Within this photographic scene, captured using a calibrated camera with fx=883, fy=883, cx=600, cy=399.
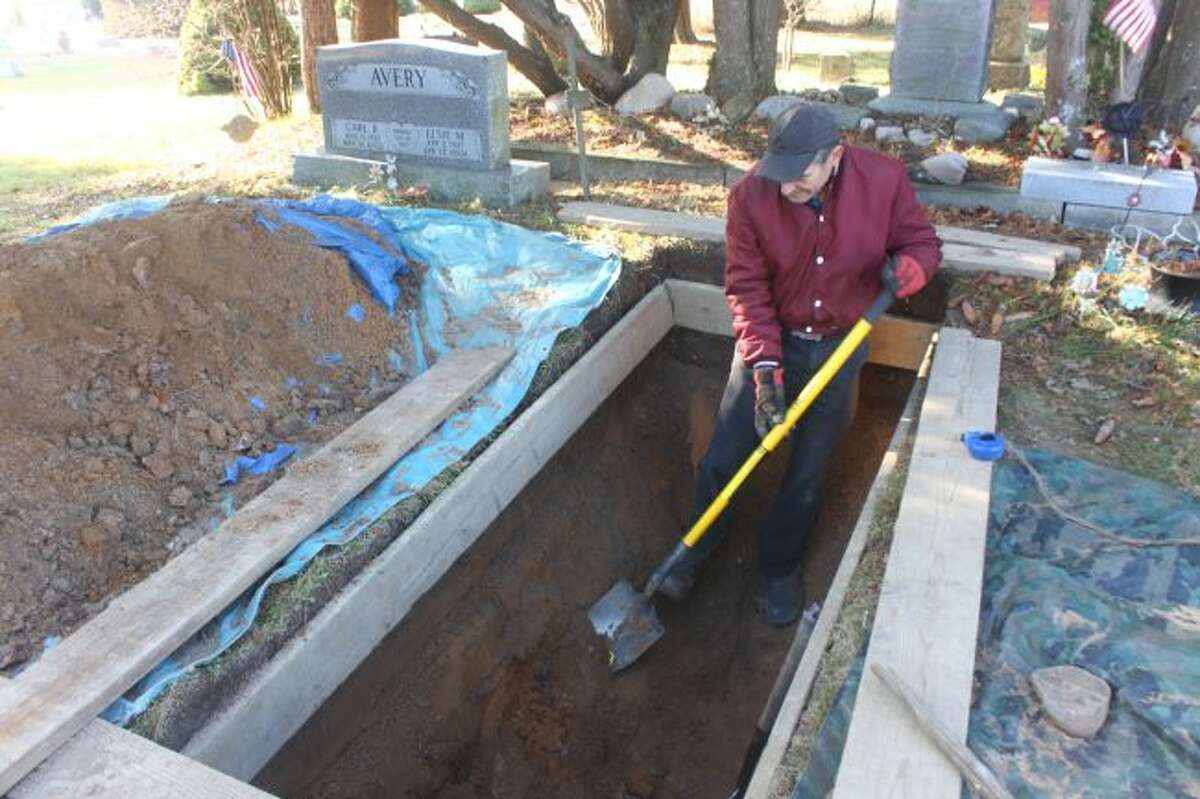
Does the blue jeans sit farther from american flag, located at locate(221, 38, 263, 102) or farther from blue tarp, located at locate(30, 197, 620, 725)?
american flag, located at locate(221, 38, 263, 102)

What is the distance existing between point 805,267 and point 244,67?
275 inches

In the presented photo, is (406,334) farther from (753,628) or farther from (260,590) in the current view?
(753,628)

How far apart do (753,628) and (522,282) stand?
2168 mm

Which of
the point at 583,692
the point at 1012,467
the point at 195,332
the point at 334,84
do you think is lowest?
the point at 583,692

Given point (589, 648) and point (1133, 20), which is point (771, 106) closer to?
point (1133, 20)

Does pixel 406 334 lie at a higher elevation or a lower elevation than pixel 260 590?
higher

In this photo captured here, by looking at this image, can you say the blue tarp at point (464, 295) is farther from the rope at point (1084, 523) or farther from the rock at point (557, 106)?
the rock at point (557, 106)

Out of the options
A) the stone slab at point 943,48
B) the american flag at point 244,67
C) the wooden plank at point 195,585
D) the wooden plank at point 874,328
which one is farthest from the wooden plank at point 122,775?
the american flag at point 244,67

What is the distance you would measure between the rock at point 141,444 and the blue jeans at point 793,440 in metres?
2.33

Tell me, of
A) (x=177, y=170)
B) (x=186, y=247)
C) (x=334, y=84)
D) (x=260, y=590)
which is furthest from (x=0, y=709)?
(x=177, y=170)

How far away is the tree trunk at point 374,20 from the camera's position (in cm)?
804

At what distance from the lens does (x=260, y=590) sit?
2863 mm

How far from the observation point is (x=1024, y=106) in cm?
714

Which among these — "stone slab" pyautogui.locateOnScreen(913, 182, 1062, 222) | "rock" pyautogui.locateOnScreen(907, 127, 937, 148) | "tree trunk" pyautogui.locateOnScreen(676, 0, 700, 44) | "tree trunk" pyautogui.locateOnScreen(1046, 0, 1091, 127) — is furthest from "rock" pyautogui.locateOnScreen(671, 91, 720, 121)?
"tree trunk" pyautogui.locateOnScreen(676, 0, 700, 44)
